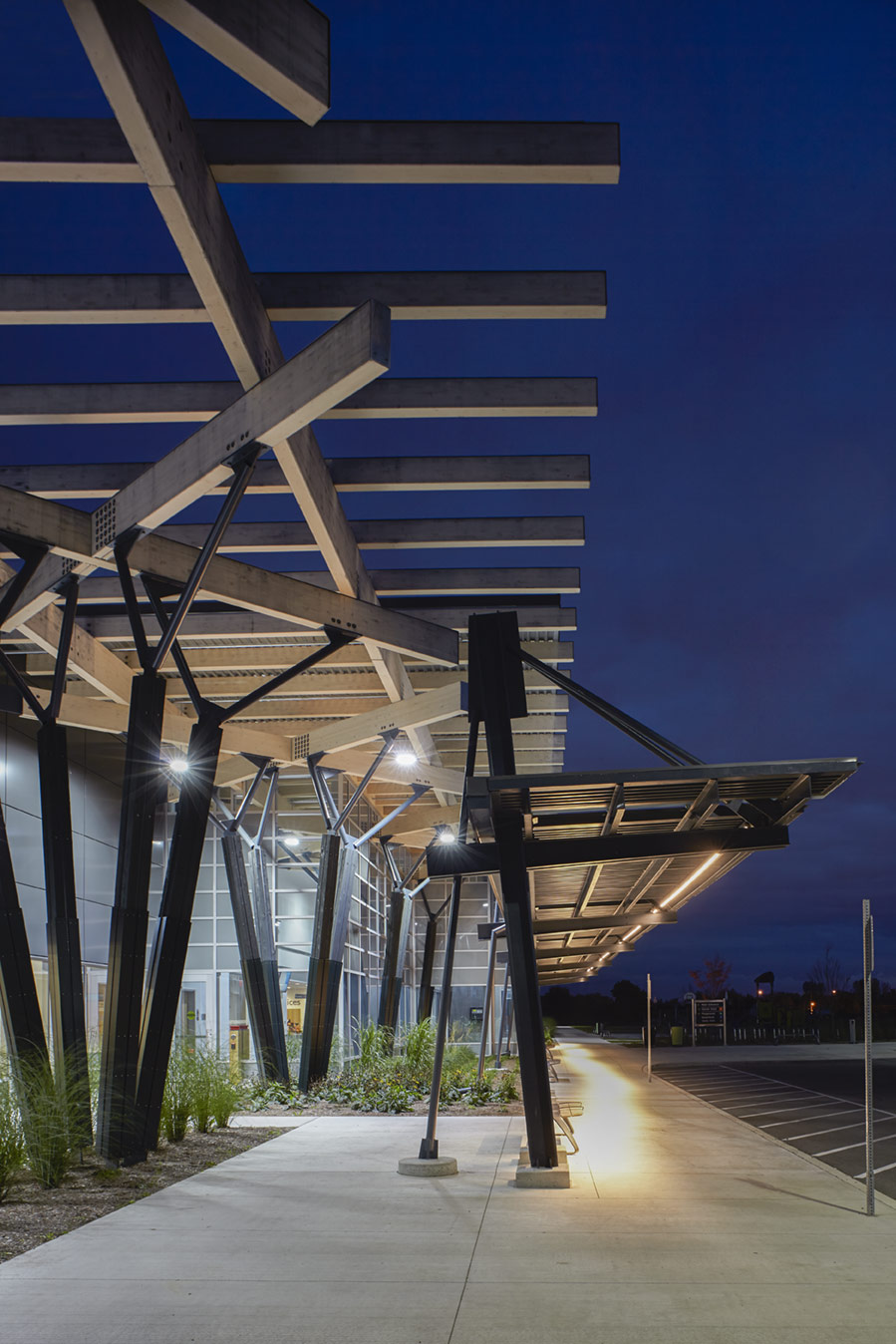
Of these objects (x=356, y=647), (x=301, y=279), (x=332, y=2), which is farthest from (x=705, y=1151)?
(x=332, y=2)

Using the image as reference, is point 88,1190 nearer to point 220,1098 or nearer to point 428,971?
point 220,1098

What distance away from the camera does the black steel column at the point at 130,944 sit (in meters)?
12.2

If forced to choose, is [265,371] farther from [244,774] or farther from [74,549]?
[244,774]

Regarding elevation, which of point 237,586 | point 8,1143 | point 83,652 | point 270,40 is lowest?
point 8,1143

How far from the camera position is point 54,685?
13.6 meters

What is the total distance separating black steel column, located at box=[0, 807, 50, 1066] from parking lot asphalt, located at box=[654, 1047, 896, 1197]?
840 centimetres

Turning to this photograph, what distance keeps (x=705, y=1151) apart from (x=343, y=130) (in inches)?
462

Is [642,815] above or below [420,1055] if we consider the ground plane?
above

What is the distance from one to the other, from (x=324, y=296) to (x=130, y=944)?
6699 millimetres

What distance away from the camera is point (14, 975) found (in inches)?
481

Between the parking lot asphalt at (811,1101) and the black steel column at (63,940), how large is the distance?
799 centimetres

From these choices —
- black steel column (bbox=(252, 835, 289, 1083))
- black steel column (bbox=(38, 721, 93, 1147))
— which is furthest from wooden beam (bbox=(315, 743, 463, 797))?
black steel column (bbox=(38, 721, 93, 1147))

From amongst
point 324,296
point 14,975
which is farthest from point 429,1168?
point 324,296

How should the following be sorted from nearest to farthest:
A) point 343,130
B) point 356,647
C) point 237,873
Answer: point 343,130 < point 356,647 < point 237,873
